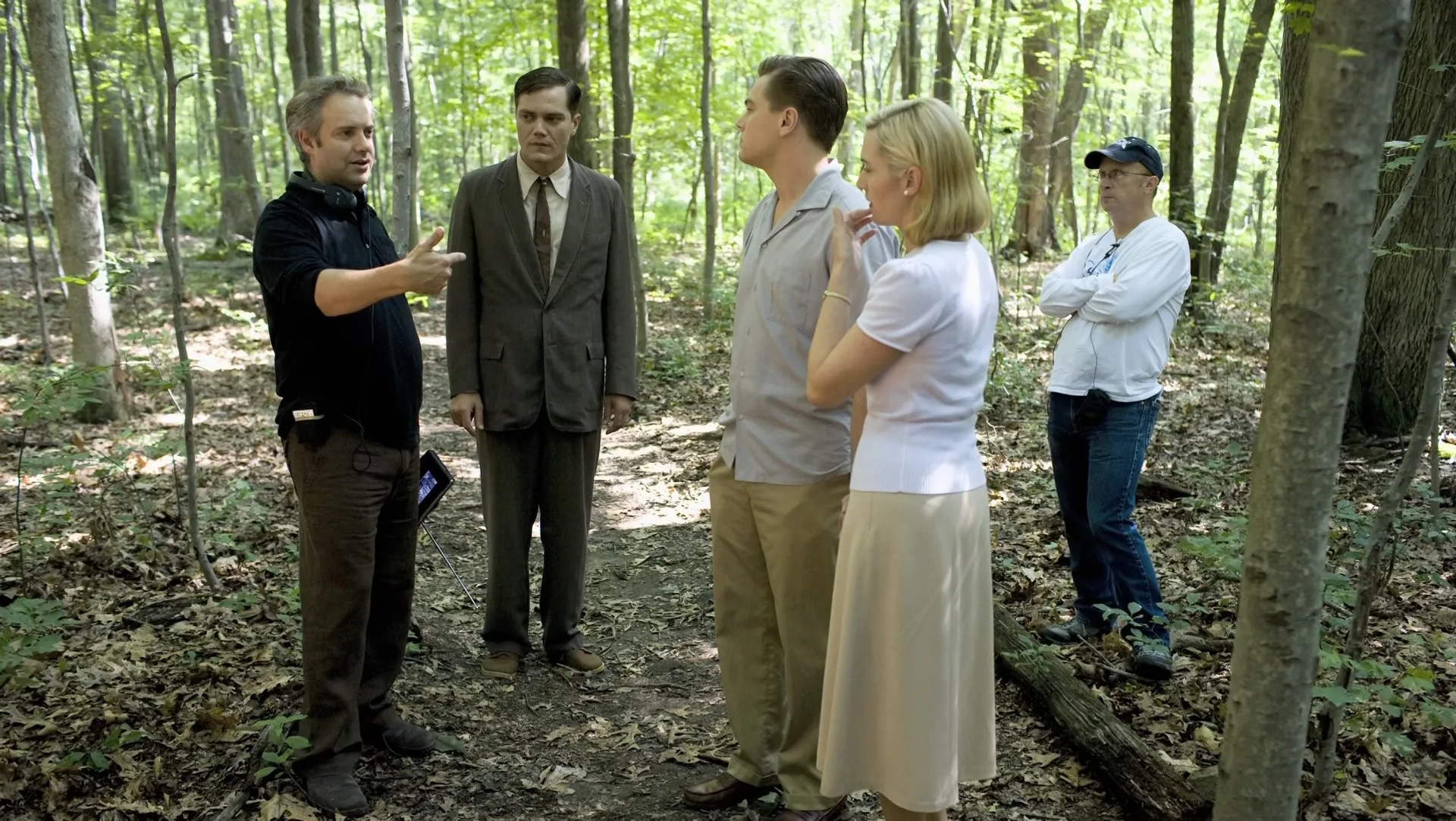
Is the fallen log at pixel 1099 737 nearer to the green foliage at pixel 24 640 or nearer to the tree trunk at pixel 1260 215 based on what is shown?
the green foliage at pixel 24 640

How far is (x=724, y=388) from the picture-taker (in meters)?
9.91

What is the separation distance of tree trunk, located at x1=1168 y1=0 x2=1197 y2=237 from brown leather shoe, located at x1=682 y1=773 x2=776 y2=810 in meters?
8.15

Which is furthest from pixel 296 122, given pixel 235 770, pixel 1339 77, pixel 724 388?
pixel 724 388

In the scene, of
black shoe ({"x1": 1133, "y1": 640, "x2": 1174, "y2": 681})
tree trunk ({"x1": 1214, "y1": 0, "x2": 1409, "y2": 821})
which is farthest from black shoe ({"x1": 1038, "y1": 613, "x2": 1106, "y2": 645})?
tree trunk ({"x1": 1214, "y1": 0, "x2": 1409, "y2": 821})

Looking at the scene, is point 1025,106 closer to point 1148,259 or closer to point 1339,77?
point 1148,259

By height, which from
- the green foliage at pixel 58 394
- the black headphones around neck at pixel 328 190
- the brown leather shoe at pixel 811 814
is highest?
the black headphones around neck at pixel 328 190

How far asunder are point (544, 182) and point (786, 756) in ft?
8.06

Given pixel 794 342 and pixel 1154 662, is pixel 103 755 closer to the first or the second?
pixel 794 342

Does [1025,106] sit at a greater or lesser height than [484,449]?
greater

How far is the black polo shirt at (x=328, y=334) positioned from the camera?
2926mm

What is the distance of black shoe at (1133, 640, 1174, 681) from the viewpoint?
3.73 meters

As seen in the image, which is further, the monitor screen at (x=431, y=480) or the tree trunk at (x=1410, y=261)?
the tree trunk at (x=1410, y=261)

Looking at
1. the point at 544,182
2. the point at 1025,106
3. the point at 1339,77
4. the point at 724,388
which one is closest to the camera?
the point at 1339,77

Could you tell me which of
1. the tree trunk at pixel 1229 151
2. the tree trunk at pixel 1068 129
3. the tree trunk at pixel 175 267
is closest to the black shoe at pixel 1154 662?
the tree trunk at pixel 175 267
